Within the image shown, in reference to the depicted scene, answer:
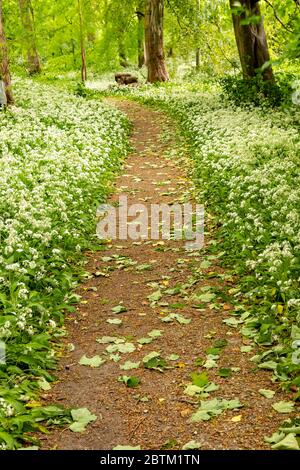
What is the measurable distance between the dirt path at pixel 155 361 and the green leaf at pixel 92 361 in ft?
0.15

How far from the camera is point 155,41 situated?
26.4 meters

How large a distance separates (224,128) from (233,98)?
16.9 feet

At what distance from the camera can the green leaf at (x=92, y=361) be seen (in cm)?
520

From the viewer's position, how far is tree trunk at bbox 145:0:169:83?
83.8 feet

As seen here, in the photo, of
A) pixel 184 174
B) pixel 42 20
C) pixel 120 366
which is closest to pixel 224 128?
pixel 184 174

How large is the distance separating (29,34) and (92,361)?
22085 mm

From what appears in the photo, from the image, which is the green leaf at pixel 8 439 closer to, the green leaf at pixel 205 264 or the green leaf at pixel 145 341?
the green leaf at pixel 145 341

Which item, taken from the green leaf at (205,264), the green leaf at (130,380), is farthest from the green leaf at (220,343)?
the green leaf at (205,264)

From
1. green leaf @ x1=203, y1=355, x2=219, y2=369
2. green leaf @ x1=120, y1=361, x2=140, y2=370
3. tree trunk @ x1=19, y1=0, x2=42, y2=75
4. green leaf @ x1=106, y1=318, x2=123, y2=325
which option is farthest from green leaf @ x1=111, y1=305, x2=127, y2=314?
tree trunk @ x1=19, y1=0, x2=42, y2=75

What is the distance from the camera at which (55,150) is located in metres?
11.5

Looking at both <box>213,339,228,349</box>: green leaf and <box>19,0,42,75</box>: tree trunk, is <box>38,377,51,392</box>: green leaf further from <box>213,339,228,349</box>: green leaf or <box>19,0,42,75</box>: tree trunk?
<box>19,0,42,75</box>: tree trunk

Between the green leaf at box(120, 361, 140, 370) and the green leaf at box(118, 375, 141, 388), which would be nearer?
the green leaf at box(118, 375, 141, 388)

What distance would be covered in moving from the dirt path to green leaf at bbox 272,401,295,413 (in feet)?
0.19

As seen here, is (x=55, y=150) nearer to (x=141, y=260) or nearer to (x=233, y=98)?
(x=141, y=260)
